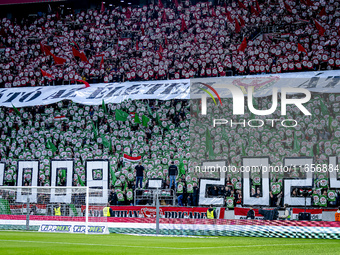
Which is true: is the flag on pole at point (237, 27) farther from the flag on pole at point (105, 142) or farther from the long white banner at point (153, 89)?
the flag on pole at point (105, 142)

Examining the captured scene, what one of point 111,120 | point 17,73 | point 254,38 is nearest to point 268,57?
point 254,38

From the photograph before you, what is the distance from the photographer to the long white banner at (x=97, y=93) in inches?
895

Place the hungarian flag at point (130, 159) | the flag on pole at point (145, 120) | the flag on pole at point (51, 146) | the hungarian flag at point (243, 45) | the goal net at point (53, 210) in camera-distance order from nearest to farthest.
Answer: the goal net at point (53, 210) < the hungarian flag at point (130, 159) < the flag on pole at point (145, 120) < the hungarian flag at point (243, 45) < the flag on pole at point (51, 146)

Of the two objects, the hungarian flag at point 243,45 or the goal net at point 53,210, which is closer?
the goal net at point 53,210

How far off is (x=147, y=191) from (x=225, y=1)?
1256 cm

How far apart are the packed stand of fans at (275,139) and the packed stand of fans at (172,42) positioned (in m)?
7.01

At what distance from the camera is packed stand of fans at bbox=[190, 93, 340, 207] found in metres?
15.9

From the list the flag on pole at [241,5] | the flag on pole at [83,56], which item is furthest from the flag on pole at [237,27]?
the flag on pole at [83,56]

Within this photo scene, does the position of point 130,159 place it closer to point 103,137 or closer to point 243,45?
point 103,137

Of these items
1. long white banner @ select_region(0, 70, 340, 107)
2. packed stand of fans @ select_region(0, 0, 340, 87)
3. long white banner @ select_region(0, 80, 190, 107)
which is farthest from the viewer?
packed stand of fans @ select_region(0, 0, 340, 87)

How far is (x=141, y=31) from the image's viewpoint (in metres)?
29.3

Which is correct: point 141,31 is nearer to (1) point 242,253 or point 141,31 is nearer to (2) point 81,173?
(2) point 81,173

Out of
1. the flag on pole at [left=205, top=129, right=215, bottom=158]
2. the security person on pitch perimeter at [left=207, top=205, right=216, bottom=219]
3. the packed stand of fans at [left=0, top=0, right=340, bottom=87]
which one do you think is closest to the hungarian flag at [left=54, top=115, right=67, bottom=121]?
the packed stand of fans at [left=0, top=0, right=340, bottom=87]

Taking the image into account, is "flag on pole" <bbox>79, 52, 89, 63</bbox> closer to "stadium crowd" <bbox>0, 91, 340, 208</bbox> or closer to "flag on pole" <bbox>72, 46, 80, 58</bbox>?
"flag on pole" <bbox>72, 46, 80, 58</bbox>
